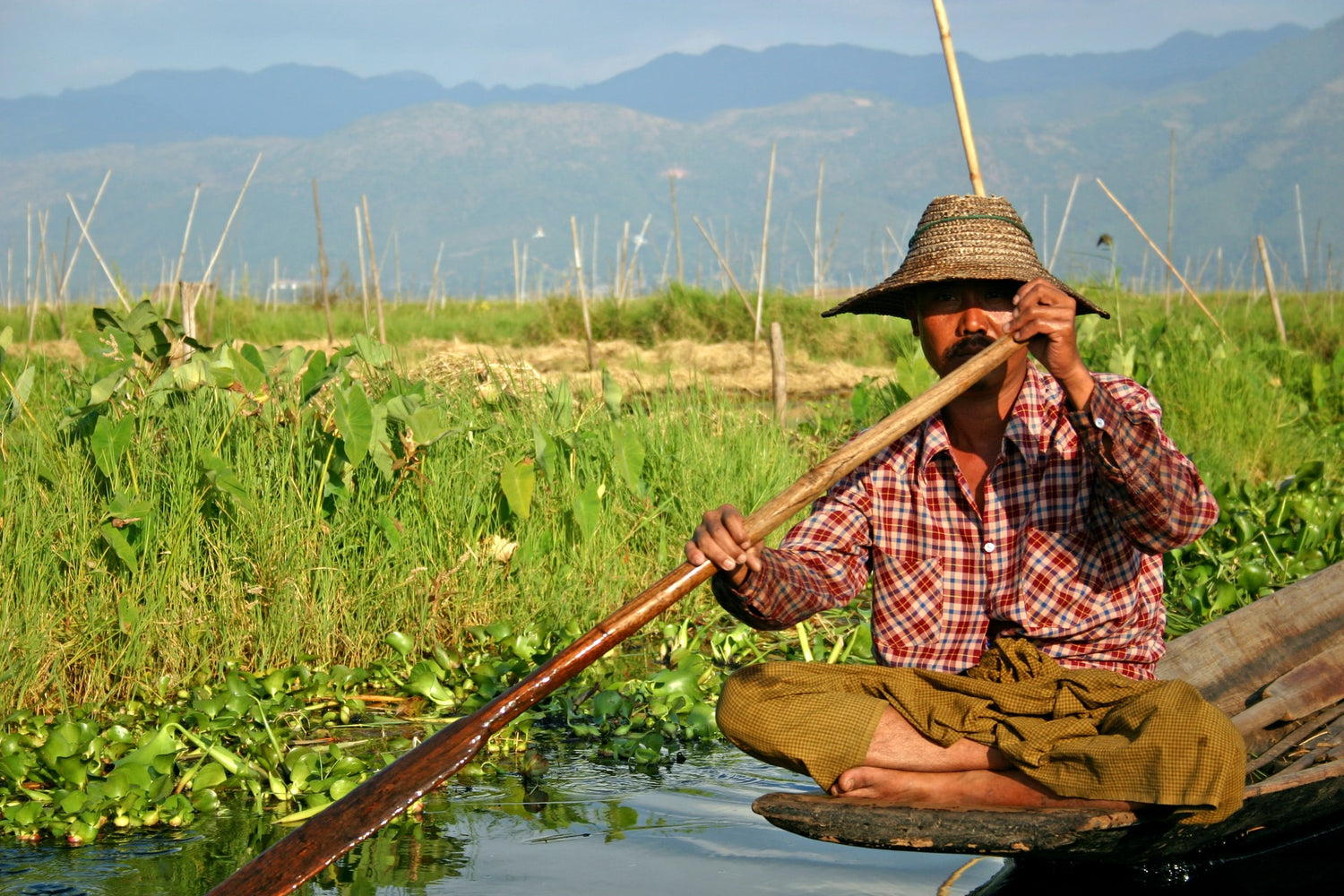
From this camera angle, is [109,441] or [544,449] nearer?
[109,441]

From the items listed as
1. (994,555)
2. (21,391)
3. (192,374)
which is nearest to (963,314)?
(994,555)

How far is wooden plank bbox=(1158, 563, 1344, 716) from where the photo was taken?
2.94 meters

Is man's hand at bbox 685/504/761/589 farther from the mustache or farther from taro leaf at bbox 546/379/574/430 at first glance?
taro leaf at bbox 546/379/574/430

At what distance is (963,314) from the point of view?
90.9 inches

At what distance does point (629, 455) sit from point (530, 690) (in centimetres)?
204

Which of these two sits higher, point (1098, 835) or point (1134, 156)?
point (1134, 156)

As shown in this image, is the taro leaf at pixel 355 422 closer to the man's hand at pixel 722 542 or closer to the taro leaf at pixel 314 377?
the taro leaf at pixel 314 377

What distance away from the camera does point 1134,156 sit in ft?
643

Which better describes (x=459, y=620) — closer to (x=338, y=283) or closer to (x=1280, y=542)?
(x=1280, y=542)

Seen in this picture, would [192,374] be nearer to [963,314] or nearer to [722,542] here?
[722,542]

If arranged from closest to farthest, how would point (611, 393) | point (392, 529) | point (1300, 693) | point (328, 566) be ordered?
point (1300, 693) < point (328, 566) < point (392, 529) < point (611, 393)

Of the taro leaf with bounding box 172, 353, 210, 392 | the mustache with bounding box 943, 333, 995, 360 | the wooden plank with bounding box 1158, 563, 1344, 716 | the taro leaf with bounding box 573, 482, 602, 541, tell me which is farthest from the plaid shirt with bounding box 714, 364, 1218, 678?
the taro leaf with bounding box 172, 353, 210, 392

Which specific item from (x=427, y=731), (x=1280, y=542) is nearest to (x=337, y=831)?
(x=427, y=731)

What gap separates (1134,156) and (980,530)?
211m
